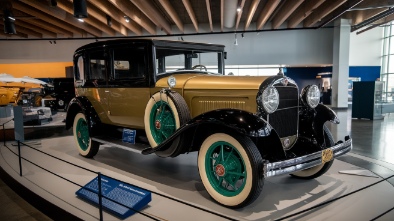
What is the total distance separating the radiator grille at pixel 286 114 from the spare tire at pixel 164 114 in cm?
90

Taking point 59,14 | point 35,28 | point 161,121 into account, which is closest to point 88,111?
point 161,121

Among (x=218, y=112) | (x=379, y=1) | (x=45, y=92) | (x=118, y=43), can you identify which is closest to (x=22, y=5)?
(x=45, y=92)

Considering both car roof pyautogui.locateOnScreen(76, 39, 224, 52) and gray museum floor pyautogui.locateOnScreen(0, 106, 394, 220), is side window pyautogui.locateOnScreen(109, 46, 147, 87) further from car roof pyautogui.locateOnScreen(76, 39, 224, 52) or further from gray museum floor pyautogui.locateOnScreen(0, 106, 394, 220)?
gray museum floor pyautogui.locateOnScreen(0, 106, 394, 220)

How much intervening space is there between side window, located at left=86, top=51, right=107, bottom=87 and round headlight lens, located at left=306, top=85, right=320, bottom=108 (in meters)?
2.65

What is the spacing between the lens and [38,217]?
2615 mm

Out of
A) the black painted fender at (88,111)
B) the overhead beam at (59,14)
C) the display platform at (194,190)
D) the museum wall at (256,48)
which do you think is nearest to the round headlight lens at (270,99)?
the display platform at (194,190)

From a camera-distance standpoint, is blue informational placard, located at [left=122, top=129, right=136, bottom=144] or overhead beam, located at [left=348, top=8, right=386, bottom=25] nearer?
blue informational placard, located at [left=122, top=129, right=136, bottom=144]

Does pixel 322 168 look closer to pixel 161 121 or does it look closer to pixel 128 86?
pixel 161 121

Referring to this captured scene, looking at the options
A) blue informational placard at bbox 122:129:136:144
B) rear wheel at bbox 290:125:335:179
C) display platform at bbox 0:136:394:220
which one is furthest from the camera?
blue informational placard at bbox 122:129:136:144

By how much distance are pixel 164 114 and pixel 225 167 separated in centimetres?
103

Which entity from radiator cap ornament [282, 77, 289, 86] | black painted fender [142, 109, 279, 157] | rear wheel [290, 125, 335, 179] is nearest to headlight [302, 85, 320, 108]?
rear wheel [290, 125, 335, 179]

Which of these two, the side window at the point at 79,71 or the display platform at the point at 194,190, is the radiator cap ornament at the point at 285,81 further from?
the side window at the point at 79,71

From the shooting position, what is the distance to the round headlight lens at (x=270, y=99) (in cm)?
245

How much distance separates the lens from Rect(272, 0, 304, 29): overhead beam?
8.42 metres
